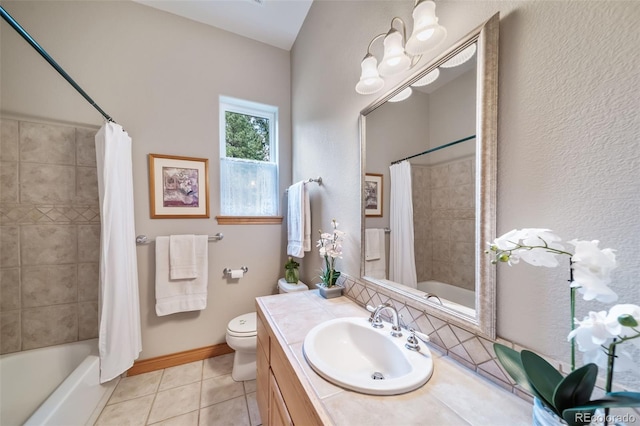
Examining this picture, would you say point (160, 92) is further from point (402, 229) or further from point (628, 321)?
point (628, 321)

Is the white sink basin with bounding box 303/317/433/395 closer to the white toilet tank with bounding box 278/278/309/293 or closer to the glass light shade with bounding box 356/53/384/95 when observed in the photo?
the white toilet tank with bounding box 278/278/309/293

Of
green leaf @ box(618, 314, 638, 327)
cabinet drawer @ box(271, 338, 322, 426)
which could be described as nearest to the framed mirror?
green leaf @ box(618, 314, 638, 327)

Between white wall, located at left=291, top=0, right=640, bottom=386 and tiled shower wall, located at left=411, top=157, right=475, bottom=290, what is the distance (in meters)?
0.11

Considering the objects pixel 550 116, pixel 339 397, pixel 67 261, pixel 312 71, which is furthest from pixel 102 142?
pixel 550 116

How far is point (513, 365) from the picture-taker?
0.49 meters

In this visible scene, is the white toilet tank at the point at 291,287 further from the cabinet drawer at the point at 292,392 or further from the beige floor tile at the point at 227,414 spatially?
the cabinet drawer at the point at 292,392

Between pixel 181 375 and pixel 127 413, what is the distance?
1.23 feet

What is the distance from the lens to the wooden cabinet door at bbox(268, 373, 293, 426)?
0.81 m

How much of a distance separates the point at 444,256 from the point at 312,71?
1.76 metres

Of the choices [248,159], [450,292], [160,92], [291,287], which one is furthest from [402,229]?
[160,92]

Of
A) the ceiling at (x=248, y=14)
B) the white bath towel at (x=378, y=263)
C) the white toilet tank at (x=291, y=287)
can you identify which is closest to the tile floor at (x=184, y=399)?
the white toilet tank at (x=291, y=287)

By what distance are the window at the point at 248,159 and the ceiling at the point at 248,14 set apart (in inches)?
25.1

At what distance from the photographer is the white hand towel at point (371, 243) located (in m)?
1.21

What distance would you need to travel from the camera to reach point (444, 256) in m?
0.87
